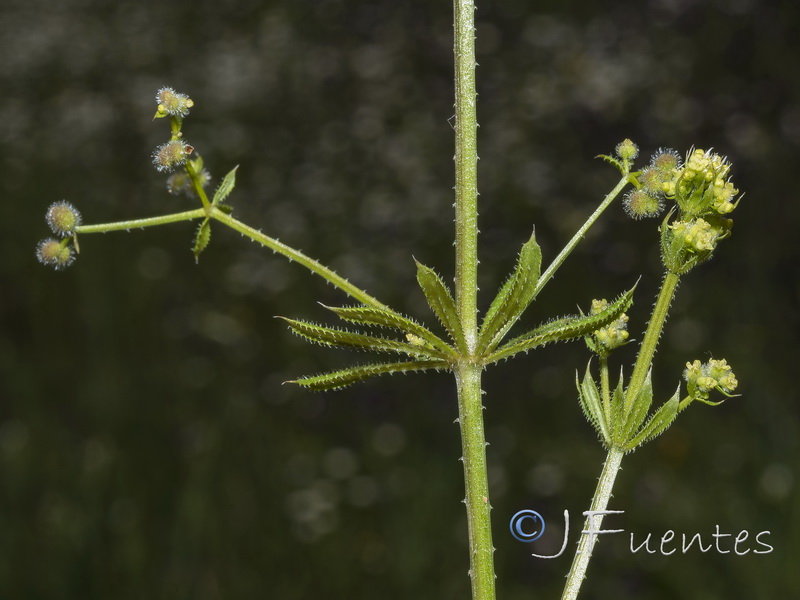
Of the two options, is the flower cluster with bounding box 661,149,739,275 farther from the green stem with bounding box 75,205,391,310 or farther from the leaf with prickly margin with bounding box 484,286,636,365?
the green stem with bounding box 75,205,391,310

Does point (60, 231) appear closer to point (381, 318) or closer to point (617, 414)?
point (381, 318)

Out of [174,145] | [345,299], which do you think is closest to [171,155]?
[174,145]

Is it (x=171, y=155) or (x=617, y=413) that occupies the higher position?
(x=171, y=155)

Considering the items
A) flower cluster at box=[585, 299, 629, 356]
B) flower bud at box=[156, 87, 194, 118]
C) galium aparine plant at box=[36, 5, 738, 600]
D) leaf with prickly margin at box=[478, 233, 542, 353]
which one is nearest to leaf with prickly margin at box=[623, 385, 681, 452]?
galium aparine plant at box=[36, 5, 738, 600]

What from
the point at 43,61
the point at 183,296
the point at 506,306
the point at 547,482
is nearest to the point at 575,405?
the point at 547,482

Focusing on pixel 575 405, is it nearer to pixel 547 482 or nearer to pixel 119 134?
pixel 547 482

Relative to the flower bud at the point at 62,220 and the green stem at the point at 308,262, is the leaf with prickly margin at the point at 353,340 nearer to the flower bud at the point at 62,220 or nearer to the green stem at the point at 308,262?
the green stem at the point at 308,262
